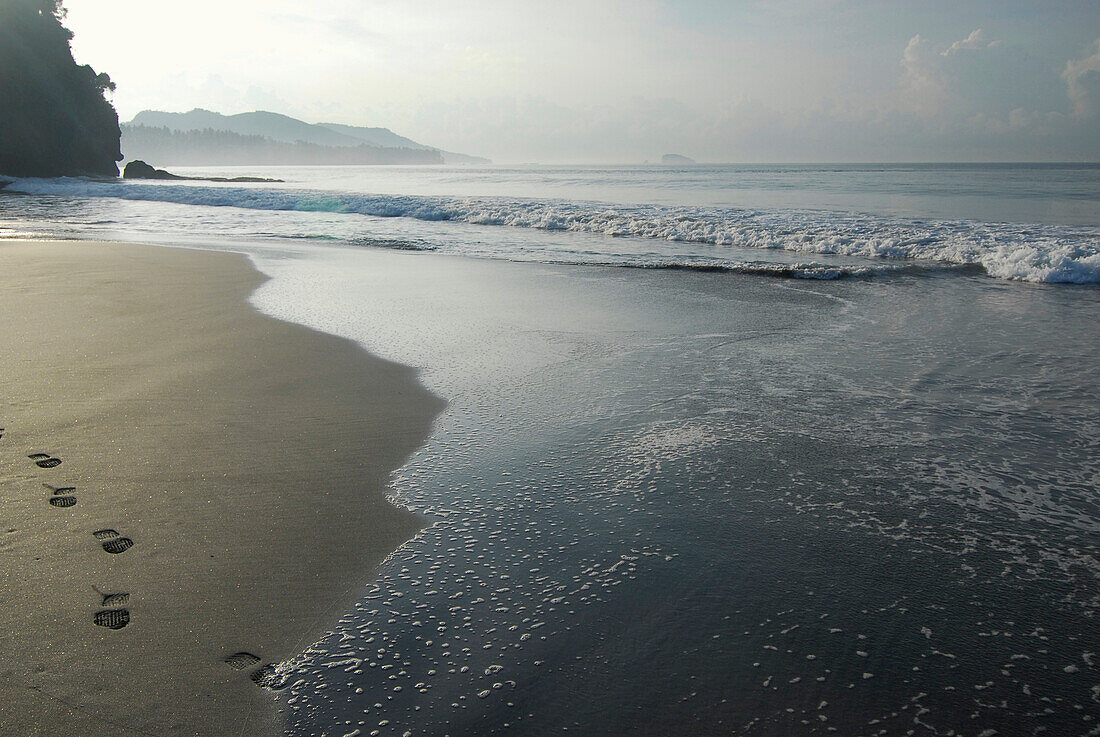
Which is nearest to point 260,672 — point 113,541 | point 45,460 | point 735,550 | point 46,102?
point 113,541

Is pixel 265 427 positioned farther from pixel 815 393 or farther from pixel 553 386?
pixel 815 393

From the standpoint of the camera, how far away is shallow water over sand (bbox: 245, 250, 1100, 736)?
1.89 m

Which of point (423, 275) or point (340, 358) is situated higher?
point (423, 275)

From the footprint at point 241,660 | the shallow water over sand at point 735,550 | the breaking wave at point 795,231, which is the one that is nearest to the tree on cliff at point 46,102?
the breaking wave at point 795,231

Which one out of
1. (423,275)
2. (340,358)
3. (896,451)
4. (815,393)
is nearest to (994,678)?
(896,451)

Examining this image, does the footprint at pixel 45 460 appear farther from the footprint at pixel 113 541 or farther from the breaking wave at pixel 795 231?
the breaking wave at pixel 795 231

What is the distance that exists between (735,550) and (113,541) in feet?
8.53

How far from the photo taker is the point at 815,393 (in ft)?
15.1

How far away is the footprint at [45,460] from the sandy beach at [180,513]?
0.05 ft

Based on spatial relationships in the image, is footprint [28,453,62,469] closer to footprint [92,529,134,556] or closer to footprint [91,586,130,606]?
footprint [92,529,134,556]

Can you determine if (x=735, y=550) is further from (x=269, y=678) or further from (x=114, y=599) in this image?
(x=114, y=599)

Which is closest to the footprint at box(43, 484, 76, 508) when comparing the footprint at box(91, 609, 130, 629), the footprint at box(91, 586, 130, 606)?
the footprint at box(91, 586, 130, 606)

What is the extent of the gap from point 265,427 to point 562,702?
276 cm

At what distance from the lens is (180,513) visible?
9.38ft
